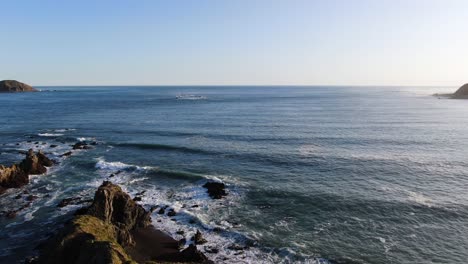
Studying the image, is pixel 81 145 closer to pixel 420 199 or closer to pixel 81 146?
pixel 81 146

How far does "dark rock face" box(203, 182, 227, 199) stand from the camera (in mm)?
46244

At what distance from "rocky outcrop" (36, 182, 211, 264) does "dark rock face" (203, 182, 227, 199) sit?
420 inches

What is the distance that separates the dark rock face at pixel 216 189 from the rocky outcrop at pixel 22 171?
2755 centimetres

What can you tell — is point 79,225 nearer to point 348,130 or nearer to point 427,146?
point 427,146

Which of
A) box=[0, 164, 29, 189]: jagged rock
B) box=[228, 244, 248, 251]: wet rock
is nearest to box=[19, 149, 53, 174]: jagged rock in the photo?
box=[0, 164, 29, 189]: jagged rock

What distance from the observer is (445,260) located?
31047 millimetres

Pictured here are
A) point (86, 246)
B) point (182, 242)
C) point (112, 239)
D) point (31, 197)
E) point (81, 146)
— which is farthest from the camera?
point (81, 146)

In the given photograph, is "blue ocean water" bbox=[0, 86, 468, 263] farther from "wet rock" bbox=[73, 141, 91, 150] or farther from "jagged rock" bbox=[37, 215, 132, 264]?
"jagged rock" bbox=[37, 215, 132, 264]

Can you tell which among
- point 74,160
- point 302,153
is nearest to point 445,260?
point 302,153

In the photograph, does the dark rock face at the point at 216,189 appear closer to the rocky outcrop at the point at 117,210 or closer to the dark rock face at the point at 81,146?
the rocky outcrop at the point at 117,210

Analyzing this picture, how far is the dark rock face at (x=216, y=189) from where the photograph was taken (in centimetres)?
4624

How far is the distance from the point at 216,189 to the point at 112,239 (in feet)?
66.6

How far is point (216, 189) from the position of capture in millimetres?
47688

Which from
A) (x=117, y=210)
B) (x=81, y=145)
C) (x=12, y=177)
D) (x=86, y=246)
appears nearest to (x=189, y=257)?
(x=86, y=246)
